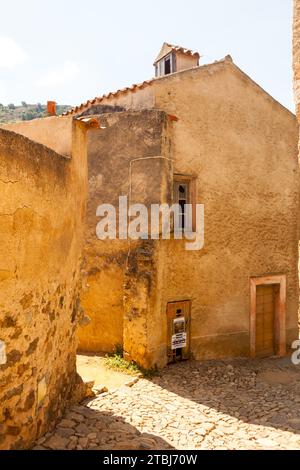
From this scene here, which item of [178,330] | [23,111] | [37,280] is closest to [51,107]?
[178,330]

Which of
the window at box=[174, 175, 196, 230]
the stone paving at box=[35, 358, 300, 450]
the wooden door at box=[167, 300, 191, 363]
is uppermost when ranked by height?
the window at box=[174, 175, 196, 230]

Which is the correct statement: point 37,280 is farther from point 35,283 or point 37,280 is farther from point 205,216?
point 205,216

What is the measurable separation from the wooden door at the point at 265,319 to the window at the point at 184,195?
291 cm

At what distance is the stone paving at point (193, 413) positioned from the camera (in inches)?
187

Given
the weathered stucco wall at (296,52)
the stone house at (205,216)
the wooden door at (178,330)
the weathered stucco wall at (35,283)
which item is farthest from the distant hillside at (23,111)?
the weathered stucco wall at (35,283)

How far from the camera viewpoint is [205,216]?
8.82 m

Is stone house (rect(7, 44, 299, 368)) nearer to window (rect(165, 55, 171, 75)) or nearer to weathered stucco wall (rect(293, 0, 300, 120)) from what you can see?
weathered stucco wall (rect(293, 0, 300, 120))

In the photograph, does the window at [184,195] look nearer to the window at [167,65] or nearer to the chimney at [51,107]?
the chimney at [51,107]

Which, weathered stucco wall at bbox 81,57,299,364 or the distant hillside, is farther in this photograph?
the distant hillside

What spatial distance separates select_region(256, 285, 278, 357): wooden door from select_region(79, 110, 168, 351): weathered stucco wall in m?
3.80

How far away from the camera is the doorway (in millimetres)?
9891

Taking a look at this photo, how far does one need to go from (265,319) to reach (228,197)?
3524 millimetres

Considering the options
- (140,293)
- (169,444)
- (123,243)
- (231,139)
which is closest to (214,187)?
(231,139)

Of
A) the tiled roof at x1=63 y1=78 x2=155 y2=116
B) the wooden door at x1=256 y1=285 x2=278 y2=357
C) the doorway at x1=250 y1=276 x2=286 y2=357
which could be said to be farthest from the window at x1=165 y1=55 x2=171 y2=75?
the wooden door at x1=256 y1=285 x2=278 y2=357
